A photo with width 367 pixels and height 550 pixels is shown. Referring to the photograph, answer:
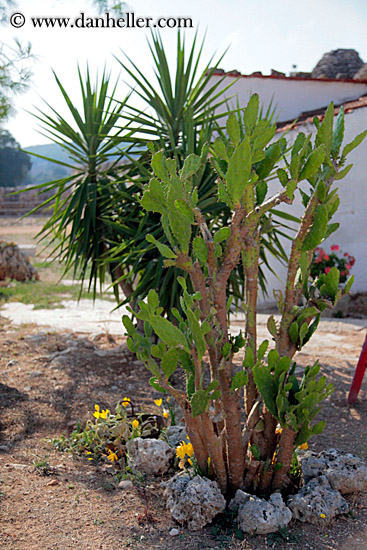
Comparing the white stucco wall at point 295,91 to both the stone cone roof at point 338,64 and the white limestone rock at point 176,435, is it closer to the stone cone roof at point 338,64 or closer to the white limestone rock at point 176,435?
the stone cone roof at point 338,64

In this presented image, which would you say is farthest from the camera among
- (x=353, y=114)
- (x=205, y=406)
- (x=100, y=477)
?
(x=353, y=114)

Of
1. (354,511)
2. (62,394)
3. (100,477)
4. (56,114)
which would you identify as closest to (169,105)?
(56,114)

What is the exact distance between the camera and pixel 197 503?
6.89 ft

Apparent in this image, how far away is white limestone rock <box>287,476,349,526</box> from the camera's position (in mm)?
2143

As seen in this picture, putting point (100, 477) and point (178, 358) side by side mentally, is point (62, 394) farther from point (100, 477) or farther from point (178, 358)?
point (178, 358)

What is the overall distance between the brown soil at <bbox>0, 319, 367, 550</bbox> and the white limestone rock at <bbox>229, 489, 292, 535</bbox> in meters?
0.04

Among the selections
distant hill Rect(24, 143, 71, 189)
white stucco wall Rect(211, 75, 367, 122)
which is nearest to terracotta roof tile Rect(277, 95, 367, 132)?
white stucco wall Rect(211, 75, 367, 122)

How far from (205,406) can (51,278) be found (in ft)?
26.3

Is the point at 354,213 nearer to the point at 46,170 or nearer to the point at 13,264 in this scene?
the point at 13,264

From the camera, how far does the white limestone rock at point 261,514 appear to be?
204cm

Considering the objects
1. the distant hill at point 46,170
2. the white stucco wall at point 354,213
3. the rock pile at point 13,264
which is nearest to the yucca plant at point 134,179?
the white stucco wall at point 354,213

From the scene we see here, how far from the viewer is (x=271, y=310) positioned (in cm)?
700

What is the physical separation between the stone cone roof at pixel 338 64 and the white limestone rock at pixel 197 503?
11.5m

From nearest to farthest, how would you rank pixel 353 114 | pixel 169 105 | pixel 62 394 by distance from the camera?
pixel 62 394 < pixel 169 105 < pixel 353 114
